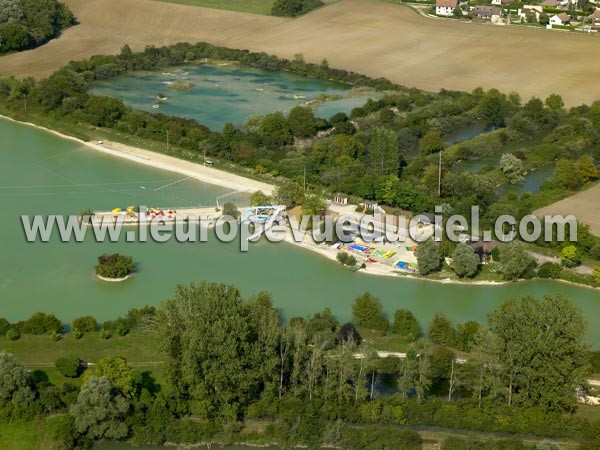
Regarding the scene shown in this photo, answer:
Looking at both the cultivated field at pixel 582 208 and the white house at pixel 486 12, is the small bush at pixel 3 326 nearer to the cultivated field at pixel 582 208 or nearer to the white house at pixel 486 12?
the cultivated field at pixel 582 208

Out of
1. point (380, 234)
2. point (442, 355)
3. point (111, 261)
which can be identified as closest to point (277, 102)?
point (380, 234)

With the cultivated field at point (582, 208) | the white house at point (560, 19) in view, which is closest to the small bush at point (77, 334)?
the cultivated field at point (582, 208)

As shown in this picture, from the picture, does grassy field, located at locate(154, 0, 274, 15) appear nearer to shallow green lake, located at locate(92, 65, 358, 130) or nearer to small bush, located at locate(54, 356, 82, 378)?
shallow green lake, located at locate(92, 65, 358, 130)

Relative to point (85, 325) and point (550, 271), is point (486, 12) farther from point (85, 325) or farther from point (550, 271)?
point (85, 325)

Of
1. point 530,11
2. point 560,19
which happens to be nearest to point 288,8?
point 530,11

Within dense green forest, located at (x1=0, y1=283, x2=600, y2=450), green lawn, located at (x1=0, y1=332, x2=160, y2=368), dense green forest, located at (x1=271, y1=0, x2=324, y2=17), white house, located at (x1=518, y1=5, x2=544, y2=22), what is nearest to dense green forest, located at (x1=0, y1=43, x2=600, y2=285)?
dense green forest, located at (x1=0, y1=283, x2=600, y2=450)

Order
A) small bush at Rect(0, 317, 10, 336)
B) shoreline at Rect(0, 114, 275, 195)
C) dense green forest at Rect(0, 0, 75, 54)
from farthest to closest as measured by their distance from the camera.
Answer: dense green forest at Rect(0, 0, 75, 54) < shoreline at Rect(0, 114, 275, 195) < small bush at Rect(0, 317, 10, 336)
